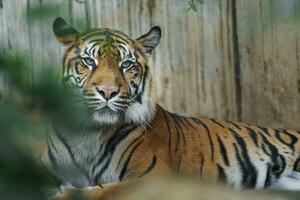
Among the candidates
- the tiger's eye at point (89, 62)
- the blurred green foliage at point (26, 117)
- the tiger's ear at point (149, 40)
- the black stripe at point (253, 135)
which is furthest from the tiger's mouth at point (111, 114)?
the blurred green foliage at point (26, 117)

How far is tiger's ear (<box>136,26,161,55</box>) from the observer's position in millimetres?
4832

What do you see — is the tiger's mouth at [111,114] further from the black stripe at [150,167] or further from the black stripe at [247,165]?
the black stripe at [247,165]

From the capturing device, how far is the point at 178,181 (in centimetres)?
88

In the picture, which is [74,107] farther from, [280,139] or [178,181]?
[280,139]

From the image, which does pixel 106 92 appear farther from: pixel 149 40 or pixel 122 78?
pixel 149 40

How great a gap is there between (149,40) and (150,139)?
1.97 ft

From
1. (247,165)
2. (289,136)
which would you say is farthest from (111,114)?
(289,136)

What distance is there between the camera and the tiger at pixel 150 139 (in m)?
4.35

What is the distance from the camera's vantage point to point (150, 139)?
4668 millimetres

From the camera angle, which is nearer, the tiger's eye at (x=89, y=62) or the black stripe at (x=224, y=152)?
the tiger's eye at (x=89, y=62)

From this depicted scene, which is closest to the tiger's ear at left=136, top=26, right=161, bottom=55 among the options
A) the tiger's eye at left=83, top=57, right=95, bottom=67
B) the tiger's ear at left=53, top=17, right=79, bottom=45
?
the tiger's eye at left=83, top=57, right=95, bottom=67

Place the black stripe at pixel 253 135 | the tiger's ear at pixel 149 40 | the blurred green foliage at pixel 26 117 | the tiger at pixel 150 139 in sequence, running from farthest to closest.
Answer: the black stripe at pixel 253 135
the tiger's ear at pixel 149 40
the tiger at pixel 150 139
the blurred green foliage at pixel 26 117

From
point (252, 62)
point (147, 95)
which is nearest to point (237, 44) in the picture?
point (252, 62)

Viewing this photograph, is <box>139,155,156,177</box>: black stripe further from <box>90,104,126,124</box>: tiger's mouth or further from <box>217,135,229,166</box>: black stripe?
<box>217,135,229,166</box>: black stripe
